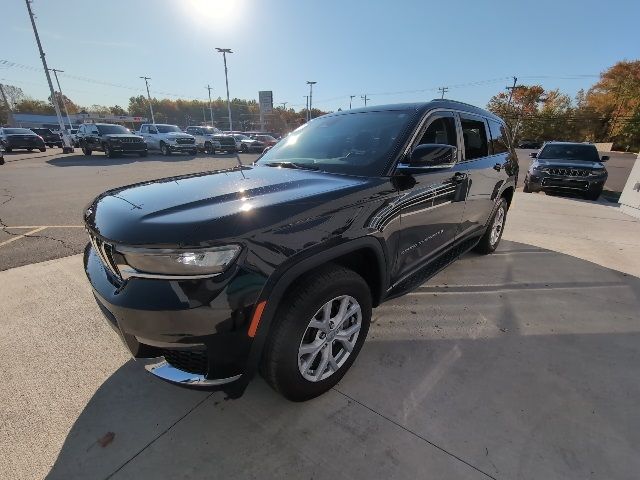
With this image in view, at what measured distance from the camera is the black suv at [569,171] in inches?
366

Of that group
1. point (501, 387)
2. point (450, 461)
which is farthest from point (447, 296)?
point (450, 461)

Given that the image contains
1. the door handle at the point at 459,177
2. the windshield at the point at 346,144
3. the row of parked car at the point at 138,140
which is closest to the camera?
the windshield at the point at 346,144

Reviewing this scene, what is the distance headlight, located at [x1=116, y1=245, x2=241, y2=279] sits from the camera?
60.3 inches

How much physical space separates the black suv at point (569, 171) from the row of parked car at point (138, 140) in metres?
11.7

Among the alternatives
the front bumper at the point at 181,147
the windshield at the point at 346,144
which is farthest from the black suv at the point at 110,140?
the windshield at the point at 346,144

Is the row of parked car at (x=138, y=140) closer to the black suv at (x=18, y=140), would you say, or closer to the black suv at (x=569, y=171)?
the black suv at (x=18, y=140)

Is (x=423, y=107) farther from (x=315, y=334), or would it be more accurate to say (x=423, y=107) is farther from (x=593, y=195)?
(x=593, y=195)

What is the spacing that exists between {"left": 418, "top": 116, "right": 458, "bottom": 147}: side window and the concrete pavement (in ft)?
4.91

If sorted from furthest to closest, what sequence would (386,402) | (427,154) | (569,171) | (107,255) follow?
(569,171) → (427,154) → (386,402) → (107,255)

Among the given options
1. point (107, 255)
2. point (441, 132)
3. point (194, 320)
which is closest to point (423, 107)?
point (441, 132)

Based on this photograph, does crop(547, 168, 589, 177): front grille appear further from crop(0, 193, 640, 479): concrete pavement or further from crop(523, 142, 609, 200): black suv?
crop(0, 193, 640, 479): concrete pavement

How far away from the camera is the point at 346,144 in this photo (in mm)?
2811

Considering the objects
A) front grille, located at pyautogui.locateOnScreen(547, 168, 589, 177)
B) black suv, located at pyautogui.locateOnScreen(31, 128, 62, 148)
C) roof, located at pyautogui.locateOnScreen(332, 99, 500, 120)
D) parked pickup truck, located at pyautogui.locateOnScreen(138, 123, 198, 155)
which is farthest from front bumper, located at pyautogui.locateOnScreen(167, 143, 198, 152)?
roof, located at pyautogui.locateOnScreen(332, 99, 500, 120)

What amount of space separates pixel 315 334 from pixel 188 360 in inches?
28.0
